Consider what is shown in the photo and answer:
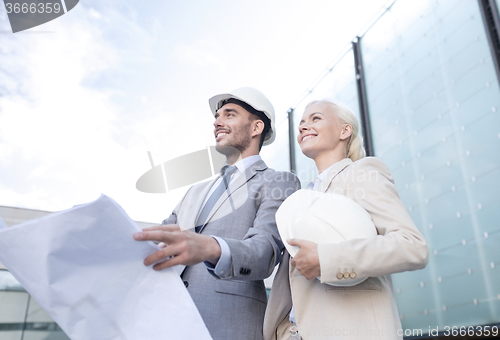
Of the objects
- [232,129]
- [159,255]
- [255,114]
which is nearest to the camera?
[159,255]

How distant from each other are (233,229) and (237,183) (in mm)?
243

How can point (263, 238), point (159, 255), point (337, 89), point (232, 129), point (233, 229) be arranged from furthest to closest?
point (337, 89) < point (232, 129) < point (233, 229) < point (263, 238) < point (159, 255)

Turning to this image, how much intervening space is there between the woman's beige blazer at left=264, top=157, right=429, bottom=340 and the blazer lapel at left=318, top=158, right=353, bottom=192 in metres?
0.05

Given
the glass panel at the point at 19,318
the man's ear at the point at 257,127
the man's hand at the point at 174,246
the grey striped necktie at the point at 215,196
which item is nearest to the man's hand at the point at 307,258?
the man's hand at the point at 174,246

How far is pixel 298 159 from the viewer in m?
6.53

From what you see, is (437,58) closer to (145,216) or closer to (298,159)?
(298,159)

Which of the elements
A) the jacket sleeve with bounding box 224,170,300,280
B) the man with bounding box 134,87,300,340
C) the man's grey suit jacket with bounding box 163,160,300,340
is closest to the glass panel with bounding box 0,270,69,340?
the man with bounding box 134,87,300,340

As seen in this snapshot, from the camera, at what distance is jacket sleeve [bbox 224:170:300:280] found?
1.07m

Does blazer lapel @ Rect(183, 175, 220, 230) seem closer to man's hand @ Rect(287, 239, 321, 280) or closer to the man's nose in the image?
the man's nose

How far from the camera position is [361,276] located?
103cm

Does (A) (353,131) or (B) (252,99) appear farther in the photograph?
(B) (252,99)

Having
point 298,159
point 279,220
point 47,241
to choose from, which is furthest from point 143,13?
point 298,159

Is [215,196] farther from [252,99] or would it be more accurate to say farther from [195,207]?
[252,99]

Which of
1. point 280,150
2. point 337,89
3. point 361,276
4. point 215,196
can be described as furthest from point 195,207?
point 280,150
